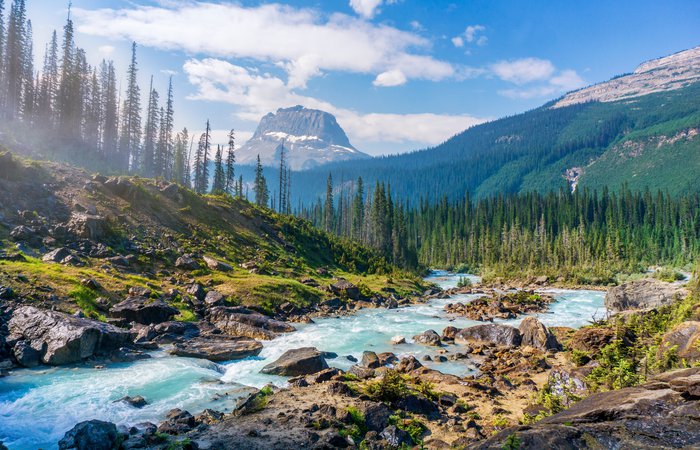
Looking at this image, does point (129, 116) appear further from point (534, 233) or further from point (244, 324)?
point (534, 233)

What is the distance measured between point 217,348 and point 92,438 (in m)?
12.5

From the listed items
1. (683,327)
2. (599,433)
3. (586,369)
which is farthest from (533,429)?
(683,327)

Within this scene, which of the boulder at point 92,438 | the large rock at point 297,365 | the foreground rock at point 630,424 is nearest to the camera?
the foreground rock at point 630,424

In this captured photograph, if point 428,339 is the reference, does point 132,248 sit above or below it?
above

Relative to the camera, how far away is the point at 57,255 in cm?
3259

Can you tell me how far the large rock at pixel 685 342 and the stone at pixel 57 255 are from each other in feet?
135

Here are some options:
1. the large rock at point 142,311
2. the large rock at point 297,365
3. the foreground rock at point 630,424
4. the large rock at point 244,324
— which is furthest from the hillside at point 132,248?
the foreground rock at point 630,424

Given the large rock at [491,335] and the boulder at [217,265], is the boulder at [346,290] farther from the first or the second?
the large rock at [491,335]

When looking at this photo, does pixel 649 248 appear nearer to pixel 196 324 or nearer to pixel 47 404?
pixel 196 324

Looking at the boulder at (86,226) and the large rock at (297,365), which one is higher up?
the boulder at (86,226)

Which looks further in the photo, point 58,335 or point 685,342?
point 58,335

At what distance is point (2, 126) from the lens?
230 feet

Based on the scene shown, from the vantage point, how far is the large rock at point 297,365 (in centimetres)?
2145

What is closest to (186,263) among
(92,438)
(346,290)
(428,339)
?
(346,290)
